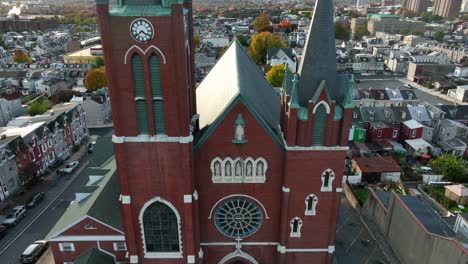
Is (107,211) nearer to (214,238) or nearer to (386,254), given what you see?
(214,238)

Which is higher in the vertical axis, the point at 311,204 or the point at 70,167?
the point at 311,204

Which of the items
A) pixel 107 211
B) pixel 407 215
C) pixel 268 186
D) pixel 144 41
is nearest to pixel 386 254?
pixel 407 215

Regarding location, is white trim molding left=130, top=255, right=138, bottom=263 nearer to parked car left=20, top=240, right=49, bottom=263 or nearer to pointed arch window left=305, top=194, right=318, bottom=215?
pointed arch window left=305, top=194, right=318, bottom=215

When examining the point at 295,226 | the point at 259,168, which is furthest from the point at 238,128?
the point at 295,226

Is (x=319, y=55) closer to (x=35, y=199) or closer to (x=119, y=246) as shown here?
(x=119, y=246)

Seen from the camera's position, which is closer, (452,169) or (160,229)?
(160,229)

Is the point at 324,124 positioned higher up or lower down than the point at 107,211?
higher up
